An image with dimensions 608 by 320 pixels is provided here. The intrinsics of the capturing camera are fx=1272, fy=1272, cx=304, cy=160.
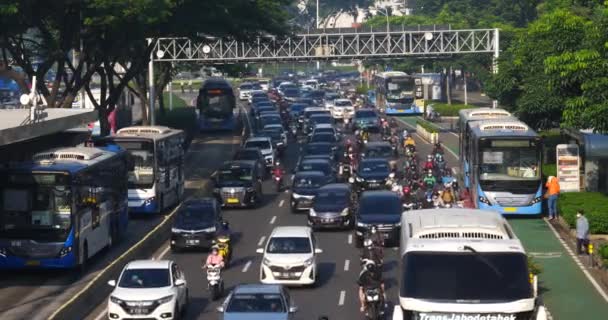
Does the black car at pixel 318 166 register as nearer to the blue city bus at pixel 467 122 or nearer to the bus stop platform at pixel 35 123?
the blue city bus at pixel 467 122

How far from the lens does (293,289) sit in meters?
34.1

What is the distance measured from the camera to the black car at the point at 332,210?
44.2m

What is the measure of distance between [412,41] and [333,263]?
55.3 metres

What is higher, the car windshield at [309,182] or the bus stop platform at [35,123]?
the bus stop platform at [35,123]

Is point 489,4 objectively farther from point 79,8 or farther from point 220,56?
point 79,8

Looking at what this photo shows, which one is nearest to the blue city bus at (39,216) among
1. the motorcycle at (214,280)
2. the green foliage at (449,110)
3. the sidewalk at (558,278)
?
the motorcycle at (214,280)

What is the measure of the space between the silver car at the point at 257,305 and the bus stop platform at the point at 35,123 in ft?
35.6

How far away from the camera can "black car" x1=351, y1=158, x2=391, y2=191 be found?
53.5m

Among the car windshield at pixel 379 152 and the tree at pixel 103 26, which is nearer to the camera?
the tree at pixel 103 26

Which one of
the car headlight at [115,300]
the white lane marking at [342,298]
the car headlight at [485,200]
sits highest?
the car headlight at [115,300]

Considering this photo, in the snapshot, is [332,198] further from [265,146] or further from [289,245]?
[265,146]

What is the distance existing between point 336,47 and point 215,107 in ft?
31.9

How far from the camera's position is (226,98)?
89.8m

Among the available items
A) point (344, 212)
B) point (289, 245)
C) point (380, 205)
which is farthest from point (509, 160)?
point (289, 245)
